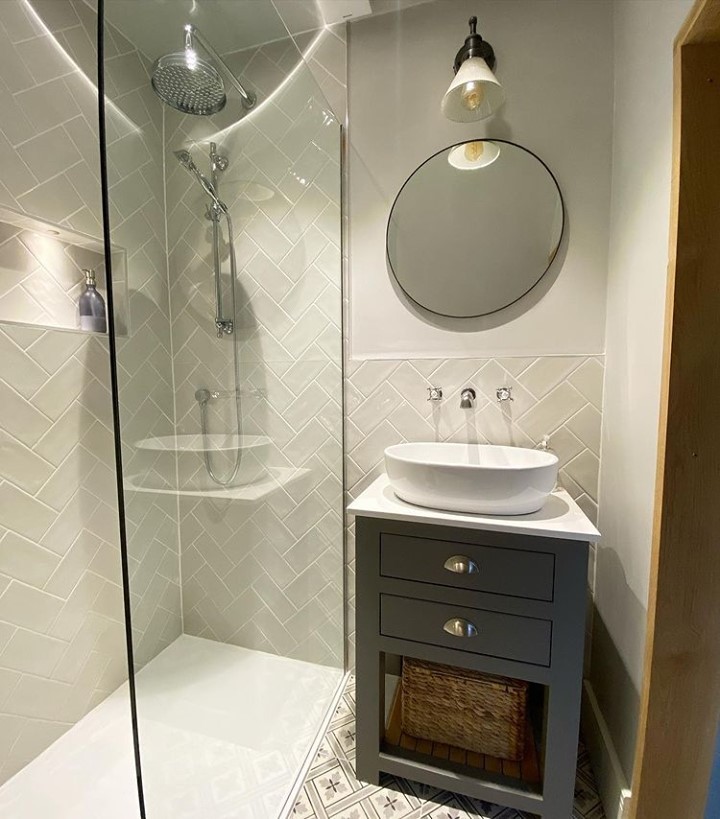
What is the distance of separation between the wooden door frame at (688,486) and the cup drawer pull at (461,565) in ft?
1.27

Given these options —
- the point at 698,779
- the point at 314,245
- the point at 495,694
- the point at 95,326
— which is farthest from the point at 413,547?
the point at 95,326

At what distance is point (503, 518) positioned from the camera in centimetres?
102

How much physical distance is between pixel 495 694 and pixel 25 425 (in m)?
1.64

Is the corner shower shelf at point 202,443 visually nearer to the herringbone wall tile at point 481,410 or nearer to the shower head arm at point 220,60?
the herringbone wall tile at point 481,410

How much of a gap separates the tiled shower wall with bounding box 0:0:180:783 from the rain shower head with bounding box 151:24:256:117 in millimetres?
307

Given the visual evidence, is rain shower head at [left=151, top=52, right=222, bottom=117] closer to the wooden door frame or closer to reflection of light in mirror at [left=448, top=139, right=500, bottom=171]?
reflection of light in mirror at [left=448, top=139, right=500, bottom=171]

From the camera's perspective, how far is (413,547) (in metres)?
1.06

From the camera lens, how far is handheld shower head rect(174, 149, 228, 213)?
46.9 inches

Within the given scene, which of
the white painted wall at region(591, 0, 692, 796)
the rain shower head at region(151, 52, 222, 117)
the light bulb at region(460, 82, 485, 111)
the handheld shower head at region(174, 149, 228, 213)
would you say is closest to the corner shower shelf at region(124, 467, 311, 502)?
the handheld shower head at region(174, 149, 228, 213)

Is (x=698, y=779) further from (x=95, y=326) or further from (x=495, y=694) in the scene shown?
(x=95, y=326)

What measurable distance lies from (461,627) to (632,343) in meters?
0.92

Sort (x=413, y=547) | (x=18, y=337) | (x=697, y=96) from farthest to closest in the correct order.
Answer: (x=18, y=337) → (x=413, y=547) → (x=697, y=96)

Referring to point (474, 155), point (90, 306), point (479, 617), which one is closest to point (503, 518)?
point (479, 617)

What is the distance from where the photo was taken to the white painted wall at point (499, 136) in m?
1.29
